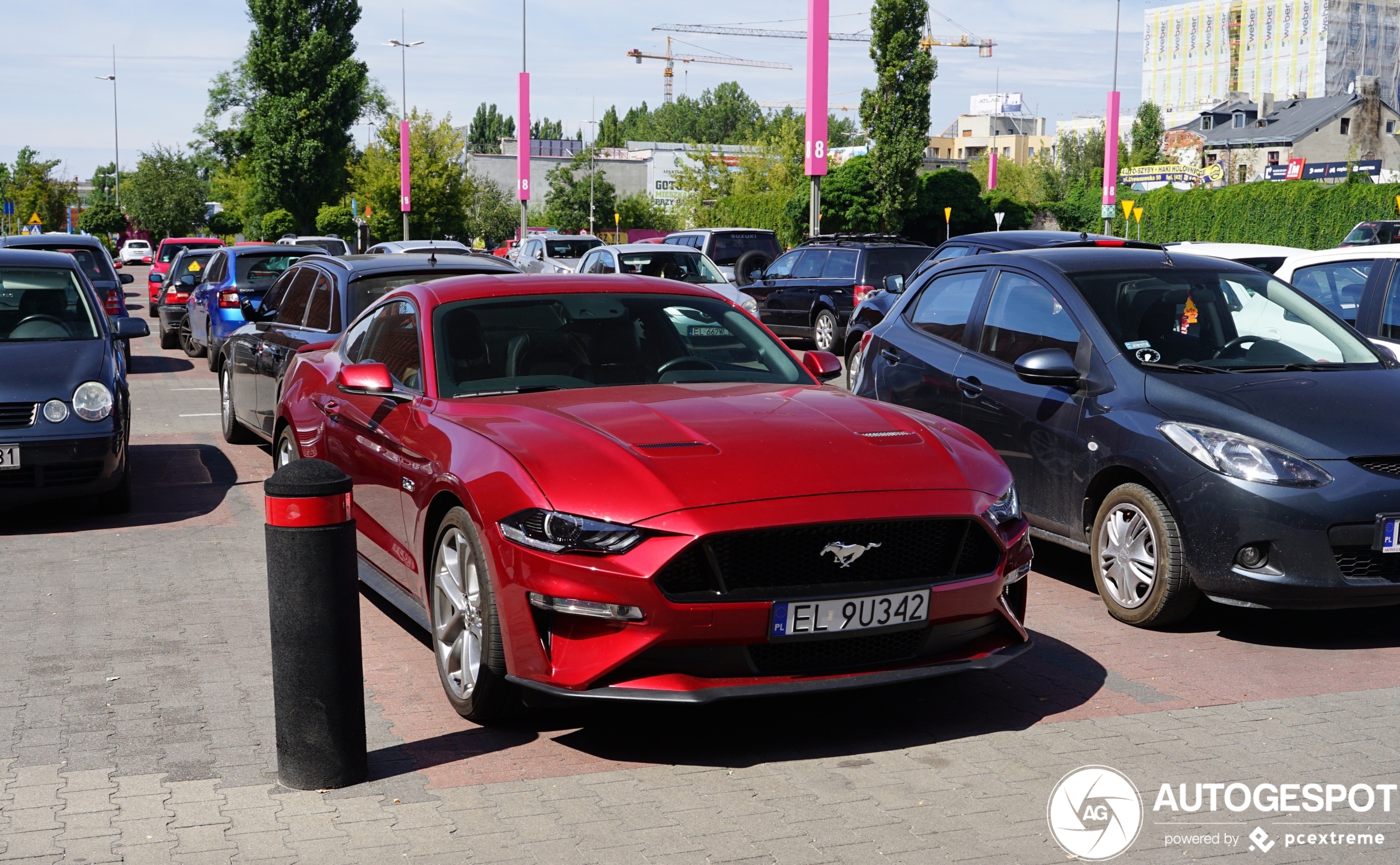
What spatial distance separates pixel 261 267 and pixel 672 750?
1543 cm

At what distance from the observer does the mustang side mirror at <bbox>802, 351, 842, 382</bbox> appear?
19.9 feet

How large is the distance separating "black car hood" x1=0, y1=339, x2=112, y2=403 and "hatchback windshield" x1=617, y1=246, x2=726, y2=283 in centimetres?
1120

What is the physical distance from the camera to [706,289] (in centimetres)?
639

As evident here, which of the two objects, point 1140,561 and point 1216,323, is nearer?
point 1140,561

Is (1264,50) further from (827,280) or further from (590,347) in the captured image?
(590,347)

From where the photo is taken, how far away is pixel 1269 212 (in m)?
50.6

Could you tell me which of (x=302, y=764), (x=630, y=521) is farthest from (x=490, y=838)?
(x=630, y=521)

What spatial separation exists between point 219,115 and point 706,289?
97.3 m

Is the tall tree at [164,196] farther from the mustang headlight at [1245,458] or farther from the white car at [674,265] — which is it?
the mustang headlight at [1245,458]

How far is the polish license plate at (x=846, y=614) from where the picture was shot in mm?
4199

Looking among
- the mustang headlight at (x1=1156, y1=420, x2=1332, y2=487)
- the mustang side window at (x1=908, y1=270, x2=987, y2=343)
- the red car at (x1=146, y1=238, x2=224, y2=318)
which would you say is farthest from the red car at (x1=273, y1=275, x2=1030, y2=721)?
the red car at (x1=146, y1=238, x2=224, y2=318)

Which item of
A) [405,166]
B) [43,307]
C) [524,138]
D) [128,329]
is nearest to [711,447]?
→ [128,329]

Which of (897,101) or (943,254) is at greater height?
(897,101)

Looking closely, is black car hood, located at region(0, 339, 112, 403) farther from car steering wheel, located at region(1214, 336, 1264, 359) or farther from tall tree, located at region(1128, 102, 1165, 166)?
tall tree, located at region(1128, 102, 1165, 166)
